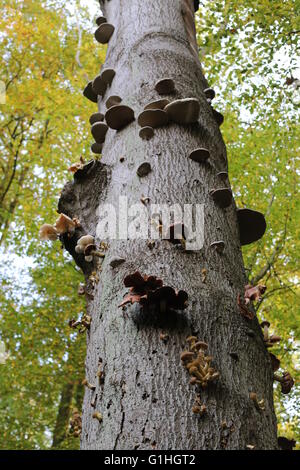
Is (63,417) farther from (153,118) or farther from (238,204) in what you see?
(153,118)

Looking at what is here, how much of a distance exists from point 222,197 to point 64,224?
86cm

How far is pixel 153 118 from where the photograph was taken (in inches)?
104

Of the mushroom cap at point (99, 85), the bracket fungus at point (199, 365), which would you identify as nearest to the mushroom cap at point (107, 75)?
the mushroom cap at point (99, 85)

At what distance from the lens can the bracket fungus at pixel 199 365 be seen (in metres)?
1.62

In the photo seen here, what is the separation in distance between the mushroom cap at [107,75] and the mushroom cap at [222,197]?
1.52m

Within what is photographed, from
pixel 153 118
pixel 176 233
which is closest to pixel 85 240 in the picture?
pixel 176 233

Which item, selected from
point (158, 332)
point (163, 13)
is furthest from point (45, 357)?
point (158, 332)

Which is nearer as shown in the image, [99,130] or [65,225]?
[65,225]

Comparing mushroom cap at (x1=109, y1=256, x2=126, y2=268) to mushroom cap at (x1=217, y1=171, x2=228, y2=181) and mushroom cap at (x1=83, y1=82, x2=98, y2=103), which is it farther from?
mushroom cap at (x1=83, y1=82, x2=98, y2=103)

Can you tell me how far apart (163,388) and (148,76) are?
7.04 ft

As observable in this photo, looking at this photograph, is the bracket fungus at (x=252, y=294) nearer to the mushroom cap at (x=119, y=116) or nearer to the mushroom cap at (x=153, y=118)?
the mushroom cap at (x=153, y=118)

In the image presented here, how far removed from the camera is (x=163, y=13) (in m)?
3.78

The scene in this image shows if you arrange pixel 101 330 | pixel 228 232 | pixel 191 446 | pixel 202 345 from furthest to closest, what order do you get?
pixel 228 232
pixel 101 330
pixel 202 345
pixel 191 446

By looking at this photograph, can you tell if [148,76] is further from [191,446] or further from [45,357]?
[45,357]
